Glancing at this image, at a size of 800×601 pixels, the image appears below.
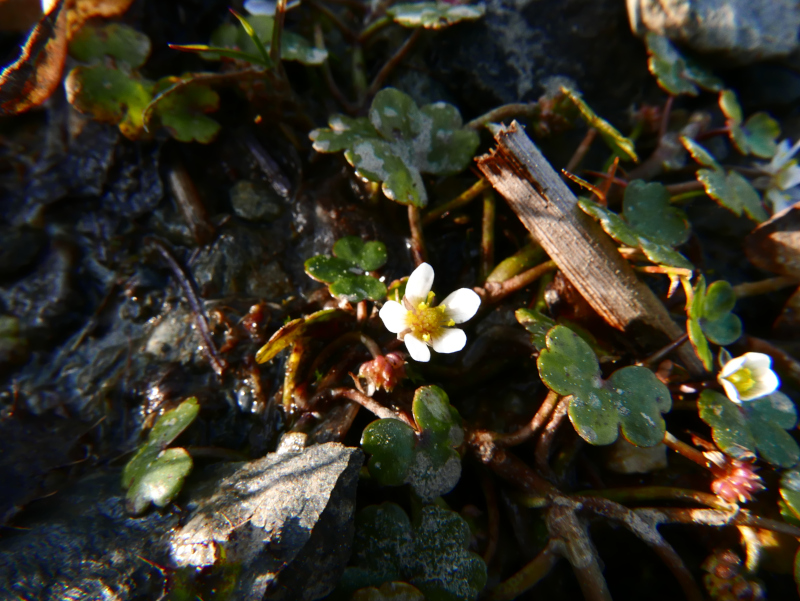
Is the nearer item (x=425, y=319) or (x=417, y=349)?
(x=417, y=349)

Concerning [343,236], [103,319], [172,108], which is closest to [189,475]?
[103,319]

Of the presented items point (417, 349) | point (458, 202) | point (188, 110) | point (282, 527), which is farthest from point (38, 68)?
point (282, 527)

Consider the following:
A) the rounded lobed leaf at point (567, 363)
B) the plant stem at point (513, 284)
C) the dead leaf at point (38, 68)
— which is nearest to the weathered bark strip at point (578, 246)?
the plant stem at point (513, 284)

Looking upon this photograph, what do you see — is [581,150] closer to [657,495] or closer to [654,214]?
[654,214]

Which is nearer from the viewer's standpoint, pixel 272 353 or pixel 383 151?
pixel 272 353

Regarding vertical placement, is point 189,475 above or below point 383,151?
below

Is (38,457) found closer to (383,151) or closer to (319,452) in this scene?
(319,452)

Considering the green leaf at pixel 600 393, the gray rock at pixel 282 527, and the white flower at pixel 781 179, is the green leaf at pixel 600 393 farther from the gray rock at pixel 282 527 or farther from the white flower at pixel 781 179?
the white flower at pixel 781 179

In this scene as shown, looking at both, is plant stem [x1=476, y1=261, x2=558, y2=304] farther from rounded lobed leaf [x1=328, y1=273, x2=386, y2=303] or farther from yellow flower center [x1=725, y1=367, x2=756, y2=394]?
yellow flower center [x1=725, y1=367, x2=756, y2=394]
